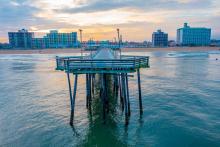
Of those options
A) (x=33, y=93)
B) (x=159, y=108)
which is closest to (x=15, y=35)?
(x=33, y=93)

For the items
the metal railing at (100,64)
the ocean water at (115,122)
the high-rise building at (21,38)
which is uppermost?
the high-rise building at (21,38)

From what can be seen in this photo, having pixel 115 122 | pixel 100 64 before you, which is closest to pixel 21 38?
pixel 115 122

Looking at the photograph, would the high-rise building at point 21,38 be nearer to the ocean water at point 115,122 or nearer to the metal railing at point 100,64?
the ocean water at point 115,122

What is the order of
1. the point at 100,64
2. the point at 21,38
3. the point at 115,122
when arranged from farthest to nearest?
the point at 21,38, the point at 115,122, the point at 100,64

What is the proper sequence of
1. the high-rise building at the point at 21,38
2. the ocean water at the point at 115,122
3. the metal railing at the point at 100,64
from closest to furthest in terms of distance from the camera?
1. the ocean water at the point at 115,122
2. the metal railing at the point at 100,64
3. the high-rise building at the point at 21,38

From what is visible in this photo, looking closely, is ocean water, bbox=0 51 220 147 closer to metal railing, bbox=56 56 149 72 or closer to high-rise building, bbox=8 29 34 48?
metal railing, bbox=56 56 149 72

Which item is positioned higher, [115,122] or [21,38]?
[21,38]

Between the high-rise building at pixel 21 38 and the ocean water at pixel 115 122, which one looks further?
the high-rise building at pixel 21 38

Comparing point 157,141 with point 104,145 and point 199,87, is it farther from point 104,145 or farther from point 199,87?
point 199,87

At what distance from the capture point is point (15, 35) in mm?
197125

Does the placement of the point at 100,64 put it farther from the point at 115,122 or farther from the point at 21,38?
the point at 21,38

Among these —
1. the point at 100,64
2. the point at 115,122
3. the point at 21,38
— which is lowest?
the point at 115,122

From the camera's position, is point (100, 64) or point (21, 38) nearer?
point (100, 64)

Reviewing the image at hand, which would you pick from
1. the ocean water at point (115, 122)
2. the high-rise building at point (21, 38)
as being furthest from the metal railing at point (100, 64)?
the high-rise building at point (21, 38)
